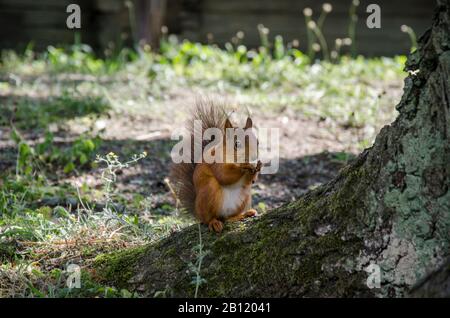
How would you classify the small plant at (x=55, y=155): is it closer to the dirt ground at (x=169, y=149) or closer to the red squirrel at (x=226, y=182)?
the dirt ground at (x=169, y=149)

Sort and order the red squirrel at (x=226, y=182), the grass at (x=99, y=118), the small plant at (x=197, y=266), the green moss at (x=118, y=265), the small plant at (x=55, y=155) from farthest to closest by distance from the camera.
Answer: the small plant at (x=55, y=155) < the grass at (x=99, y=118) < the red squirrel at (x=226, y=182) < the green moss at (x=118, y=265) < the small plant at (x=197, y=266)

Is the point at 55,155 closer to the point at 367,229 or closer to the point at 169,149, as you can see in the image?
the point at 169,149

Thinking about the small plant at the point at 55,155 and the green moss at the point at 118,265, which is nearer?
the green moss at the point at 118,265

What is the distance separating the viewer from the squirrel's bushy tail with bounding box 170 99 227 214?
3.03 metres

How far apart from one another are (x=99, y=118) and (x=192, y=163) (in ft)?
8.87

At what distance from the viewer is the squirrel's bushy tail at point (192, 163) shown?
3.03m

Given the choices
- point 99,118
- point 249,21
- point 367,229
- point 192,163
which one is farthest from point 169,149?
point 249,21

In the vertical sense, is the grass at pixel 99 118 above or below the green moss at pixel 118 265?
above

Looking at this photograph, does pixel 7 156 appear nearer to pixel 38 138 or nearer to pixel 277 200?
pixel 38 138

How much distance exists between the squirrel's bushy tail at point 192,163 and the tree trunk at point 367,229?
19.9 inches

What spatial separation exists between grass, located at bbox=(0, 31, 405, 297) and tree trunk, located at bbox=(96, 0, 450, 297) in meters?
0.14

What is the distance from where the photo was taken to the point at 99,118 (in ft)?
18.6

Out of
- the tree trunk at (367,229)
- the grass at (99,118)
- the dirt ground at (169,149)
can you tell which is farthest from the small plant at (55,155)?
the tree trunk at (367,229)

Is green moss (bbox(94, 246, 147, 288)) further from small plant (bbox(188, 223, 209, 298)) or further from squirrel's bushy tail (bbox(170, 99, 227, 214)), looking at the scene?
squirrel's bushy tail (bbox(170, 99, 227, 214))
